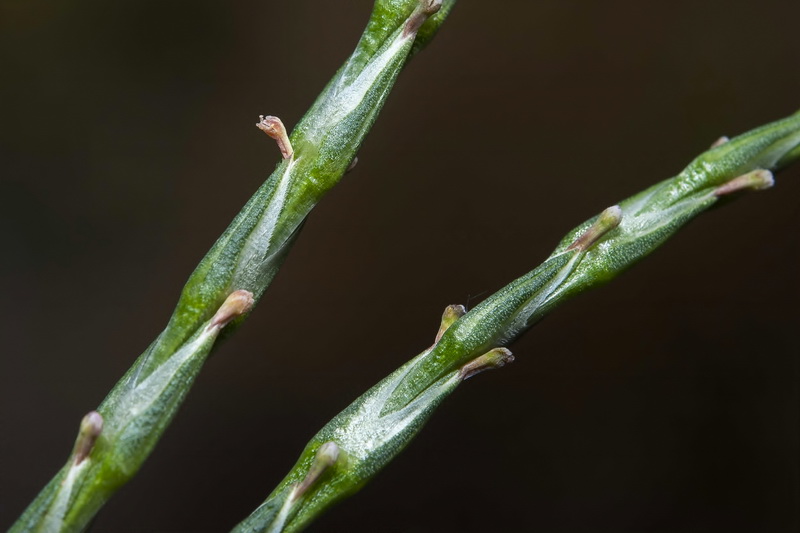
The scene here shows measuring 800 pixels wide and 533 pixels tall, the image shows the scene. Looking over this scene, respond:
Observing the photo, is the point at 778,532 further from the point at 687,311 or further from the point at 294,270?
the point at 294,270

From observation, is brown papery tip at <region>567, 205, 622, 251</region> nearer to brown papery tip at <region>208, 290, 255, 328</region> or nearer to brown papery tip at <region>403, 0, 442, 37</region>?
brown papery tip at <region>403, 0, 442, 37</region>

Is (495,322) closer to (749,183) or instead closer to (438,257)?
(749,183)

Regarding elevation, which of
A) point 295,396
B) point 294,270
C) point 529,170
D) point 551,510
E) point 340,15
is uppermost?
point 340,15

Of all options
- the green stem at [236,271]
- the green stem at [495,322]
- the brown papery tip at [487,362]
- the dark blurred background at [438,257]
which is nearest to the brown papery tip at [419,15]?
the green stem at [236,271]

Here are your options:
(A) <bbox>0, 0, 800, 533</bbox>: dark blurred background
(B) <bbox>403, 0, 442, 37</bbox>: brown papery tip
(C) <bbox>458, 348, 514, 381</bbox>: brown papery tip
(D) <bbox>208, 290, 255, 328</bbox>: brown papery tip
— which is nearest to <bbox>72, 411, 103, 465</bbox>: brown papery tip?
(D) <bbox>208, 290, 255, 328</bbox>: brown papery tip

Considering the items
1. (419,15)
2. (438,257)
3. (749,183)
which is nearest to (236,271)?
(419,15)

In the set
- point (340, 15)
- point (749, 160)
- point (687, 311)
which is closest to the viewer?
point (749, 160)

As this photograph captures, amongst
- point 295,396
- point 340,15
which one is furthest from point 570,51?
point 295,396
